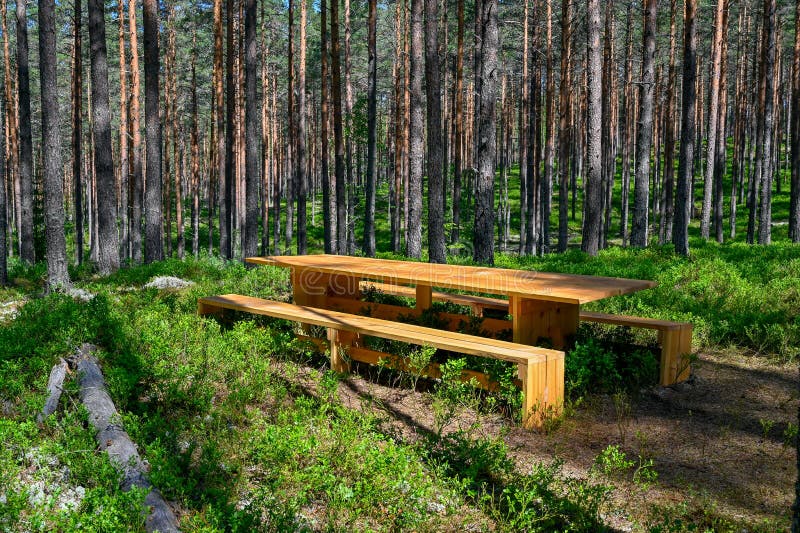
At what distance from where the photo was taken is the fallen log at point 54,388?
454cm

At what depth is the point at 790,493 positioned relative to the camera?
147 inches

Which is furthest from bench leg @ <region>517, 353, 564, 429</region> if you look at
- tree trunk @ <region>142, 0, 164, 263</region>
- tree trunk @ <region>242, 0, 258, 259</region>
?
tree trunk @ <region>142, 0, 164, 263</region>

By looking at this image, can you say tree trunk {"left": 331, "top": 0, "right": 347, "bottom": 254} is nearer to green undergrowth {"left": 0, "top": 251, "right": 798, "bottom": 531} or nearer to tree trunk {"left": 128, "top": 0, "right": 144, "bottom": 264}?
tree trunk {"left": 128, "top": 0, "right": 144, "bottom": 264}

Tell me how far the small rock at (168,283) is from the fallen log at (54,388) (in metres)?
6.01

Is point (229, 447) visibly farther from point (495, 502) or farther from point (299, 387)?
point (495, 502)

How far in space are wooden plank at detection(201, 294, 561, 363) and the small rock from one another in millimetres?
4010

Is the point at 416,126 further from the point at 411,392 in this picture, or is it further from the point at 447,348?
the point at 447,348

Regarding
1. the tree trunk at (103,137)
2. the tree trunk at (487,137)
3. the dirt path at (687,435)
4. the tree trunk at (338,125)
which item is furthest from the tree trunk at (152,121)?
the dirt path at (687,435)

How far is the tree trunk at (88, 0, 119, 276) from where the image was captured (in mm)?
12367

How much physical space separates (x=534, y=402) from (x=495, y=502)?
1259 millimetres

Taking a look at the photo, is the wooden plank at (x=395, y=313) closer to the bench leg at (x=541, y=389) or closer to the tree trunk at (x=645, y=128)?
the bench leg at (x=541, y=389)

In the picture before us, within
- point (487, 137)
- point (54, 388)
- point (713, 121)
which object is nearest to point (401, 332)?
point (54, 388)

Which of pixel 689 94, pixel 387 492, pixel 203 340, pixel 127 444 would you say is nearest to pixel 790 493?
pixel 387 492

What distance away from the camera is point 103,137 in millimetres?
12734
